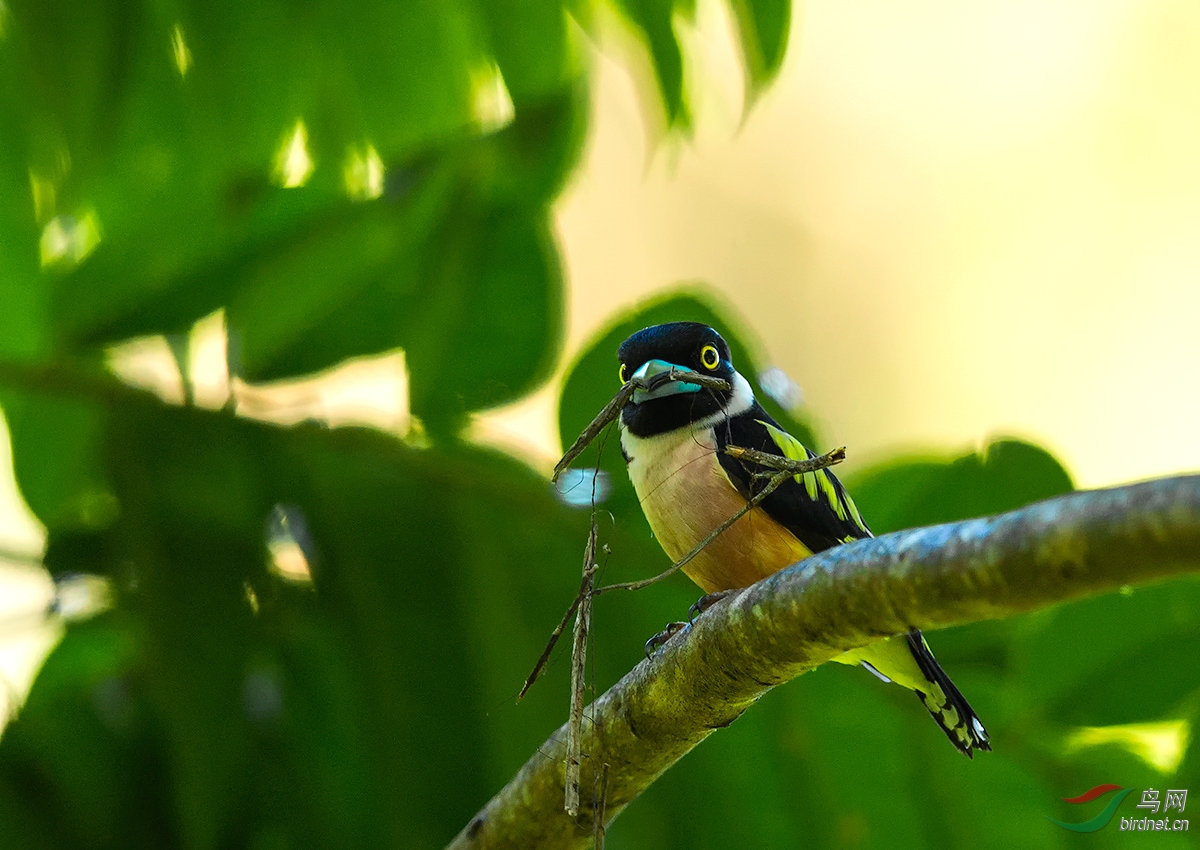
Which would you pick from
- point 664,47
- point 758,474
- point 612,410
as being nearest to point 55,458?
point 664,47

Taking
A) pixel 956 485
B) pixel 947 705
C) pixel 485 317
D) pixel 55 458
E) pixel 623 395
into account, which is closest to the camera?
pixel 623 395

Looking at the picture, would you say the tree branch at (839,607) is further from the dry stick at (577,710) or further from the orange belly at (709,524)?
the orange belly at (709,524)

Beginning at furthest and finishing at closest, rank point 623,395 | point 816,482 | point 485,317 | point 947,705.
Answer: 1. point 485,317
2. point 947,705
3. point 816,482
4. point 623,395

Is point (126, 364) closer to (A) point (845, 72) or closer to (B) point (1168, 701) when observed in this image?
(B) point (1168, 701)

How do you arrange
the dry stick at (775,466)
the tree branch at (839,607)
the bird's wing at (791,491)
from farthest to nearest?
the bird's wing at (791,491) → the dry stick at (775,466) → the tree branch at (839,607)

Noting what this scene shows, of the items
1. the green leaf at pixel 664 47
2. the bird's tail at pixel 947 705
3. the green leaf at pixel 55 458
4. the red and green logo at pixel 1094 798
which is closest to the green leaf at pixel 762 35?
the green leaf at pixel 664 47

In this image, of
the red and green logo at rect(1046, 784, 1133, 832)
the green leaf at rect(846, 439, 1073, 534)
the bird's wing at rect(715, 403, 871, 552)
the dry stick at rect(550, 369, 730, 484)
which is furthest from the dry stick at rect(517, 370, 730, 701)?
the red and green logo at rect(1046, 784, 1133, 832)

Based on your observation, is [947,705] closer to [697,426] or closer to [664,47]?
[697,426]

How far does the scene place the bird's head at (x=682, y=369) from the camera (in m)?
1.47

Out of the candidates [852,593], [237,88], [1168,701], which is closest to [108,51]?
[237,88]

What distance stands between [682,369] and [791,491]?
0.96ft

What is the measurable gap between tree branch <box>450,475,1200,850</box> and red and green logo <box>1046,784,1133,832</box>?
0.95 meters

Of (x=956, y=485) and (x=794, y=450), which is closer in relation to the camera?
(x=794, y=450)

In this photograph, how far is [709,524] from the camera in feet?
5.17
